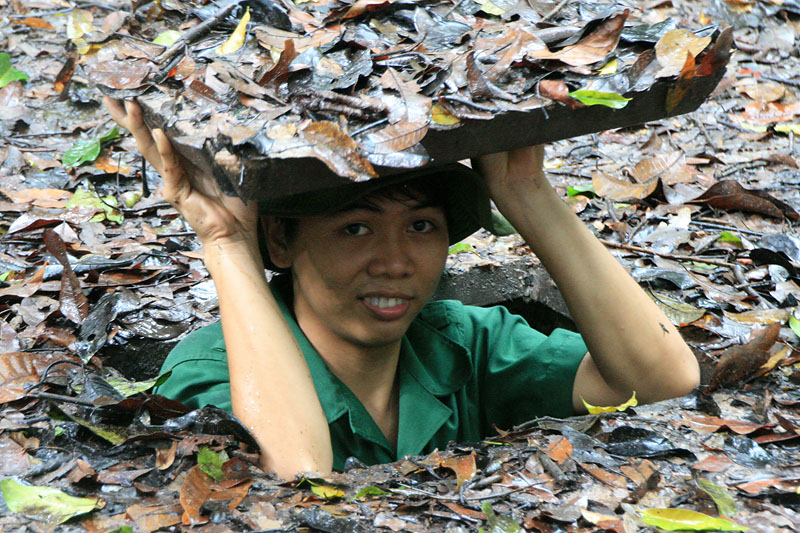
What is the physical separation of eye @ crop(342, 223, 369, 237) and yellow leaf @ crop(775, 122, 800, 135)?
2.63 metres

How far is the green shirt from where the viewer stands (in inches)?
90.8

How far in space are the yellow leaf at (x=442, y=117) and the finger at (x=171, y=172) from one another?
0.64 m

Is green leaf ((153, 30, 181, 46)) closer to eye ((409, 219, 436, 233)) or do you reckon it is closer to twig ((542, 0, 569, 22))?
eye ((409, 219, 436, 233))

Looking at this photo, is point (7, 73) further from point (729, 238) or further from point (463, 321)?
point (729, 238)

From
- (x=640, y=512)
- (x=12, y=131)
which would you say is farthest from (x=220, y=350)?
(x=12, y=131)

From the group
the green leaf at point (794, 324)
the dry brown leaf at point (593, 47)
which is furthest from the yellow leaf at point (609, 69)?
the green leaf at point (794, 324)

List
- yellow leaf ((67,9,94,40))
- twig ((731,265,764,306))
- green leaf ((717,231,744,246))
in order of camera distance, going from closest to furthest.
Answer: twig ((731,265,764,306)) < green leaf ((717,231,744,246)) < yellow leaf ((67,9,94,40))

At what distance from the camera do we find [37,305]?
2.78m

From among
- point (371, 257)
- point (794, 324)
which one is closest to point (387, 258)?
point (371, 257)

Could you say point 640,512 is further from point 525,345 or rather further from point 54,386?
point 54,386

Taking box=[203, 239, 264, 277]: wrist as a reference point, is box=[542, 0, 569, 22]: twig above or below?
above

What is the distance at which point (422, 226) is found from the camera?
90.6 inches

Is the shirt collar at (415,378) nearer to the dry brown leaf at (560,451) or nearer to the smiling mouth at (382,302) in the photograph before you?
the smiling mouth at (382,302)

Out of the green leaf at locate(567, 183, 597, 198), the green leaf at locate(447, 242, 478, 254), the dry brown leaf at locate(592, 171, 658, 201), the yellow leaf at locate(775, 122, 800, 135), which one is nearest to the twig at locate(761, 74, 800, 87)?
the yellow leaf at locate(775, 122, 800, 135)
